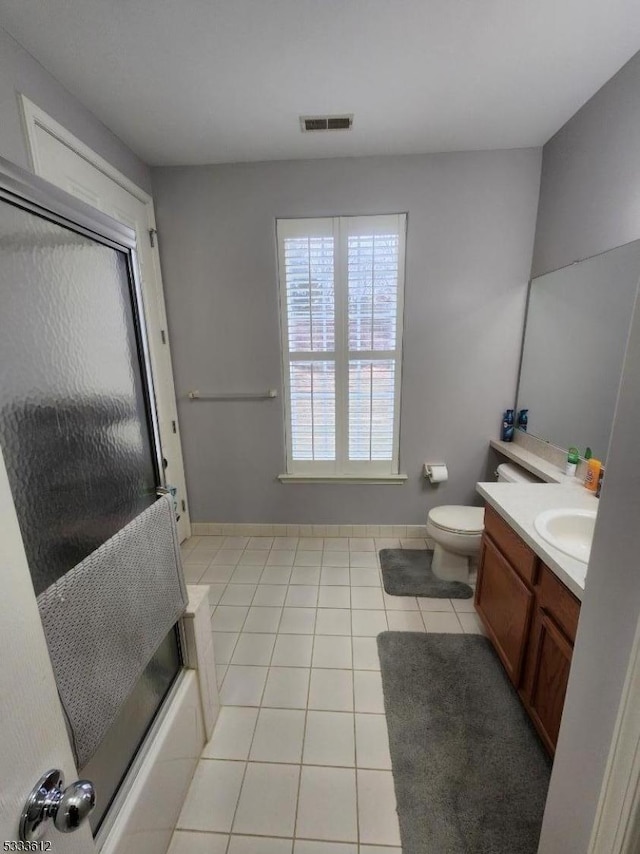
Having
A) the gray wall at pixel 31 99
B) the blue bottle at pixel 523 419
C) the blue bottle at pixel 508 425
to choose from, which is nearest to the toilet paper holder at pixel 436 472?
the blue bottle at pixel 508 425

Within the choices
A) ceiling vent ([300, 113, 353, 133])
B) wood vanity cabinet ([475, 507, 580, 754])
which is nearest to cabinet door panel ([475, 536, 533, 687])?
wood vanity cabinet ([475, 507, 580, 754])

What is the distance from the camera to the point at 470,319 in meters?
2.38

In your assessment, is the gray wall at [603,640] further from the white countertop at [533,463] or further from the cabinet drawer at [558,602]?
the white countertop at [533,463]

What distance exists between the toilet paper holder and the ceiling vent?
2.18m

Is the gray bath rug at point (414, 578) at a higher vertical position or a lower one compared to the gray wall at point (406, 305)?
lower

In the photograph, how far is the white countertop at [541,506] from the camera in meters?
1.11

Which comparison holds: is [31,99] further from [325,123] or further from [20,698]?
[20,698]

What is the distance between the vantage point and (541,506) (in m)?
1.53

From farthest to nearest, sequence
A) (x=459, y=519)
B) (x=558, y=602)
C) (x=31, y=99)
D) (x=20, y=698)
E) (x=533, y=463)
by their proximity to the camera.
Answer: (x=459, y=519) → (x=533, y=463) → (x=31, y=99) → (x=558, y=602) → (x=20, y=698)

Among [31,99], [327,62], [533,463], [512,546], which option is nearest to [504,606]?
[512,546]

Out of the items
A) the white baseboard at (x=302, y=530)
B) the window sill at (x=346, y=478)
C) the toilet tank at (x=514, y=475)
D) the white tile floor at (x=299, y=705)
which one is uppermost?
the toilet tank at (x=514, y=475)

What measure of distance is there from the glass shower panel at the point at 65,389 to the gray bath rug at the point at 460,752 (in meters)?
1.35

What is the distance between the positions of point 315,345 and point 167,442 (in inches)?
50.6

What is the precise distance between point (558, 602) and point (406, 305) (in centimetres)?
190
